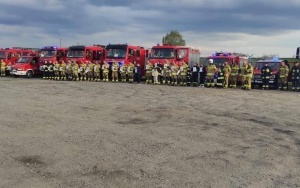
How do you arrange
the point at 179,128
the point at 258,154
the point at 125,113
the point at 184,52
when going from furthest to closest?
the point at 184,52 → the point at 125,113 → the point at 179,128 → the point at 258,154

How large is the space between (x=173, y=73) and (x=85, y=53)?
303 inches

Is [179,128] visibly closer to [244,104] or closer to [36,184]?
[36,184]

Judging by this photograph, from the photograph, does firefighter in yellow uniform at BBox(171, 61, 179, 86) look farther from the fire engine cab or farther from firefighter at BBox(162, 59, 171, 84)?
the fire engine cab

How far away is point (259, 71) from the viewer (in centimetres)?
2150

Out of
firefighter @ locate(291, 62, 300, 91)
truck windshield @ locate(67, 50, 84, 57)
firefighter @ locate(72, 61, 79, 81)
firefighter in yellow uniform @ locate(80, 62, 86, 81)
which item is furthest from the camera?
truck windshield @ locate(67, 50, 84, 57)

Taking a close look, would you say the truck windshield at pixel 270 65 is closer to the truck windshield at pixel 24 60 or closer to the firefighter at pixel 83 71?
the firefighter at pixel 83 71

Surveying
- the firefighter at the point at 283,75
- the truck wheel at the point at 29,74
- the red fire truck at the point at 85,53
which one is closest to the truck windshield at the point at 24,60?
the truck wheel at the point at 29,74

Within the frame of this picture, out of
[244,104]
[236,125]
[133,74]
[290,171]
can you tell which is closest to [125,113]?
[236,125]

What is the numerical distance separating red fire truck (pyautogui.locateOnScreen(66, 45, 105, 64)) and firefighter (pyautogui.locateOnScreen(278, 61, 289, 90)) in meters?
12.4

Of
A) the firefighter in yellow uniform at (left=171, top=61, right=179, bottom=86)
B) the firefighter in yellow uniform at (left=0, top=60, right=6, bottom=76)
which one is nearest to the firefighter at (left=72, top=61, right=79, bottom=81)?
the firefighter in yellow uniform at (left=171, top=61, right=179, bottom=86)

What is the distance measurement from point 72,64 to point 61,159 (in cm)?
2075

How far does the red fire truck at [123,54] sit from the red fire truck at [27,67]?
Answer: 686cm

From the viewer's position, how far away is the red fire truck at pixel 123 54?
25.4m

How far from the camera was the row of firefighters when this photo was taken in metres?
20.5
